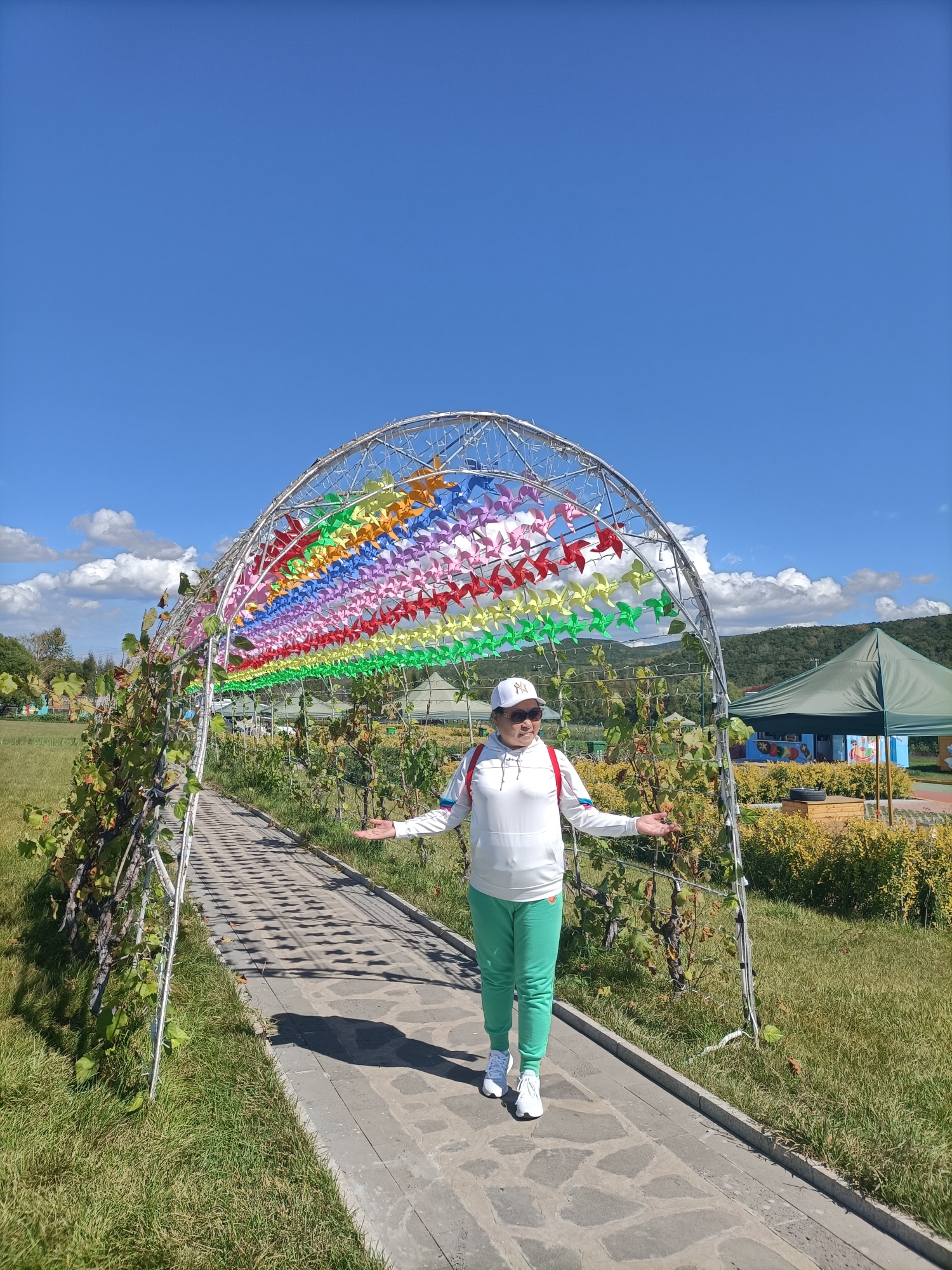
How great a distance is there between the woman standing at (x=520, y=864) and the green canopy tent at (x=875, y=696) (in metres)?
6.42

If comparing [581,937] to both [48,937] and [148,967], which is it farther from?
[48,937]

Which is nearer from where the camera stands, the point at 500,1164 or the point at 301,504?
the point at 500,1164

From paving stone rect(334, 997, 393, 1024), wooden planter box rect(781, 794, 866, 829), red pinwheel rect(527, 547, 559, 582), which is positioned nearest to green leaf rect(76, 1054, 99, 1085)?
paving stone rect(334, 997, 393, 1024)

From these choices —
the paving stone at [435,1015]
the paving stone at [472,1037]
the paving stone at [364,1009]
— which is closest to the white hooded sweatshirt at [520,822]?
the paving stone at [472,1037]

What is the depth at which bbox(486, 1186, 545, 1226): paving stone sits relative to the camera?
2.72m

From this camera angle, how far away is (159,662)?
3590 millimetres

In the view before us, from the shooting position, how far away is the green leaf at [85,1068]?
325cm

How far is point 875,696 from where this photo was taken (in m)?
9.91

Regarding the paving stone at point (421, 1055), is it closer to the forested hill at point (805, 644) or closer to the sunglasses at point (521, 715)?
the sunglasses at point (521, 715)

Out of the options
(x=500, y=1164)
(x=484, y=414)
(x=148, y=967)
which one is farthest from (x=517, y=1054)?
(x=484, y=414)

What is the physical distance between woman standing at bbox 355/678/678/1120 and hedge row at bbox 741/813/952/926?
3992mm

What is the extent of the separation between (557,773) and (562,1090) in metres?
1.49

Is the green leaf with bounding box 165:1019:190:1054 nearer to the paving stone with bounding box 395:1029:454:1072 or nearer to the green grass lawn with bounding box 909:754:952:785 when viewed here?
the paving stone with bounding box 395:1029:454:1072

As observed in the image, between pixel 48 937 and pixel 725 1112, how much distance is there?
4139mm
